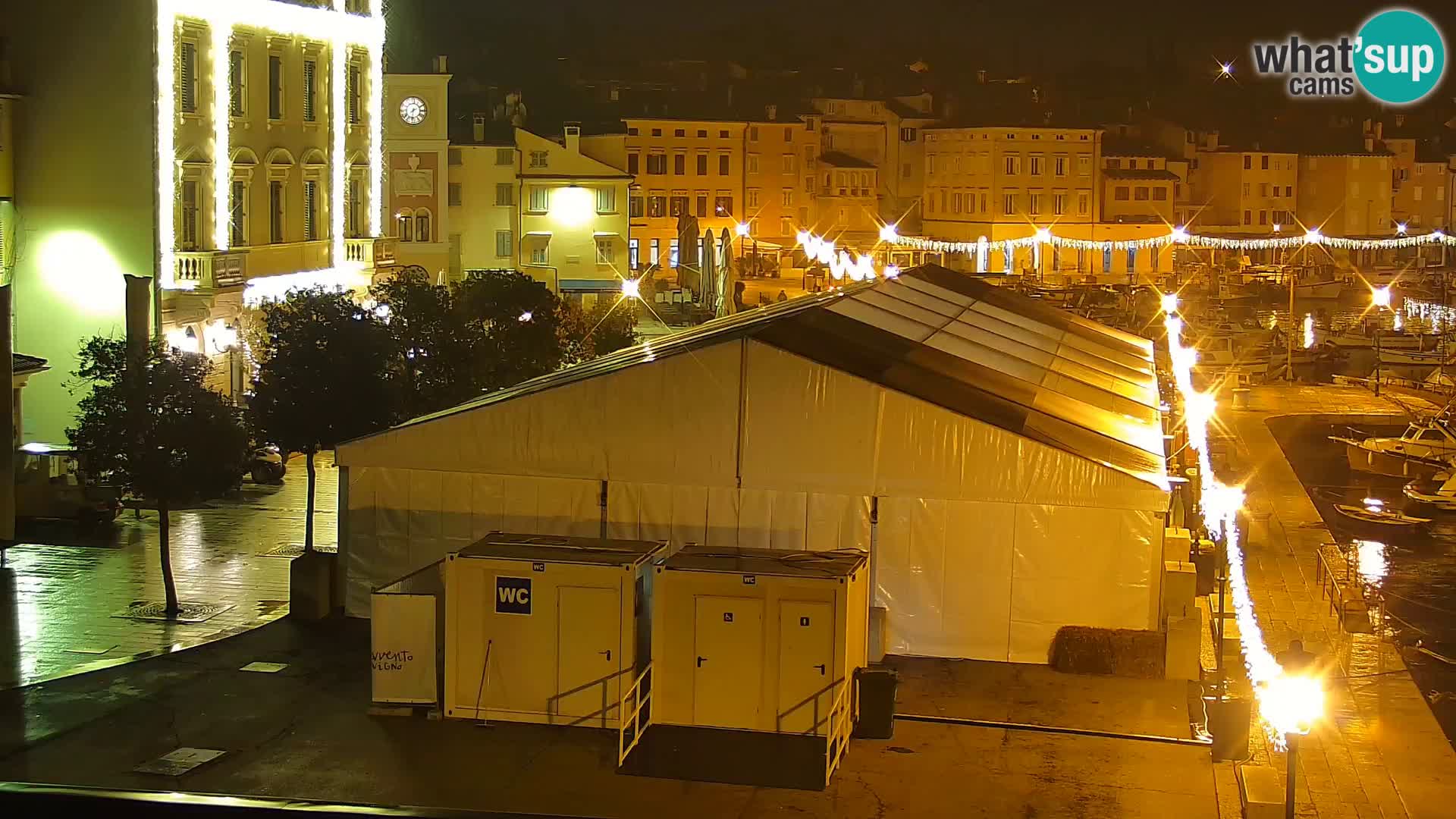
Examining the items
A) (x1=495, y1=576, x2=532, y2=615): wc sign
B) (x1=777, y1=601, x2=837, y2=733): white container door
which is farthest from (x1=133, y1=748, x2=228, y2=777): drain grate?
(x1=777, y1=601, x2=837, y2=733): white container door

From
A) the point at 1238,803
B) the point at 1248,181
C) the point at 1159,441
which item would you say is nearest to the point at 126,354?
the point at 1159,441

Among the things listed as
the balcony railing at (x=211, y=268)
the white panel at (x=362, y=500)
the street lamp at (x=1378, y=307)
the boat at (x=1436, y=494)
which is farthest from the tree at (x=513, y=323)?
the street lamp at (x=1378, y=307)

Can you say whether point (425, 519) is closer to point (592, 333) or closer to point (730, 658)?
point (730, 658)

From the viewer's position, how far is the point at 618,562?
1420 centimetres

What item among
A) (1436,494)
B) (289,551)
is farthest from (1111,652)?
(1436,494)

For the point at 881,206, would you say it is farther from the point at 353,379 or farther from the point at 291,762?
the point at 291,762

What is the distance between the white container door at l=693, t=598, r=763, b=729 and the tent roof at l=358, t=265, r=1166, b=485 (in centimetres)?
424

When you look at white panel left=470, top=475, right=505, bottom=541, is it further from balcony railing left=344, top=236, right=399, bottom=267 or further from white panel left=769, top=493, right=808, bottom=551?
balcony railing left=344, top=236, right=399, bottom=267

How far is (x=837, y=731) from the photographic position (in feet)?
44.7

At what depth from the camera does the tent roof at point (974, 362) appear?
1775 cm

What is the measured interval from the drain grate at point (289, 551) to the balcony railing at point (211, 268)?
442 inches

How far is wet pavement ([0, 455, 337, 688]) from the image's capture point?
18.7 meters

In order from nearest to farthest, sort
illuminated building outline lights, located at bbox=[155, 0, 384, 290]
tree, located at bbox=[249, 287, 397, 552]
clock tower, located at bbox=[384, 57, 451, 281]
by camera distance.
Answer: tree, located at bbox=[249, 287, 397, 552], illuminated building outline lights, located at bbox=[155, 0, 384, 290], clock tower, located at bbox=[384, 57, 451, 281]

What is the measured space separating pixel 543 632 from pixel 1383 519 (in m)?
21.2
